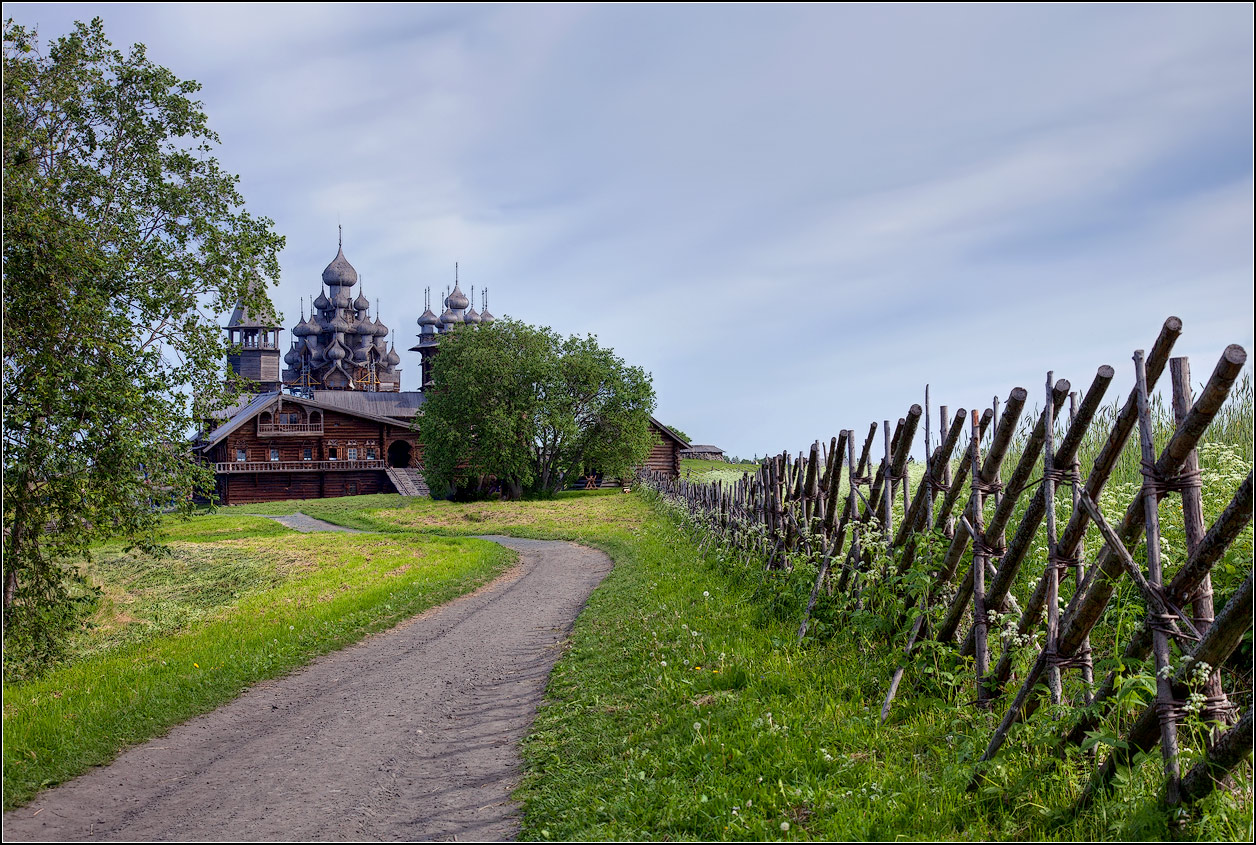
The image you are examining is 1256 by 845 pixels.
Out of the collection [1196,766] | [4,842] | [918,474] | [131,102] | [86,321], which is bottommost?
[4,842]

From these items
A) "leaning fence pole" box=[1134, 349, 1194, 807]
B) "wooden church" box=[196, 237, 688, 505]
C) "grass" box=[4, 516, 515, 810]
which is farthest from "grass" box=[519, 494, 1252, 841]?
"wooden church" box=[196, 237, 688, 505]

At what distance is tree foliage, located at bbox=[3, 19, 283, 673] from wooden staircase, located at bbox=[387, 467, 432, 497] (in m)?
38.8

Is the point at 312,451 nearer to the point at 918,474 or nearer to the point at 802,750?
the point at 918,474

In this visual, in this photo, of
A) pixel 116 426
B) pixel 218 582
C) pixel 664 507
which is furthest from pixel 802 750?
pixel 664 507

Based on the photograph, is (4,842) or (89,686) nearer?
(4,842)

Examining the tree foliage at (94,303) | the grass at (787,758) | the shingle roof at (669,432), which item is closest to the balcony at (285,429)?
the shingle roof at (669,432)

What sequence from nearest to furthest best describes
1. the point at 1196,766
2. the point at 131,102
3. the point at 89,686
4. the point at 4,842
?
the point at 1196,766
the point at 4,842
the point at 89,686
the point at 131,102

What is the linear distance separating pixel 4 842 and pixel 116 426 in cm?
603

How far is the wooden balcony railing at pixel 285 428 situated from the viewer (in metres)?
54.0

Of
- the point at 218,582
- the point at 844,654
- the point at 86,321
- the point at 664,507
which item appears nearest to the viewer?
the point at 844,654

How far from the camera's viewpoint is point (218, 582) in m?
18.4

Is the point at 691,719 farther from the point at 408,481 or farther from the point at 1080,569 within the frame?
the point at 408,481

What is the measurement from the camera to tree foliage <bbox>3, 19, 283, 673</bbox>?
9742 mm

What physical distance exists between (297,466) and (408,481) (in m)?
6.93
